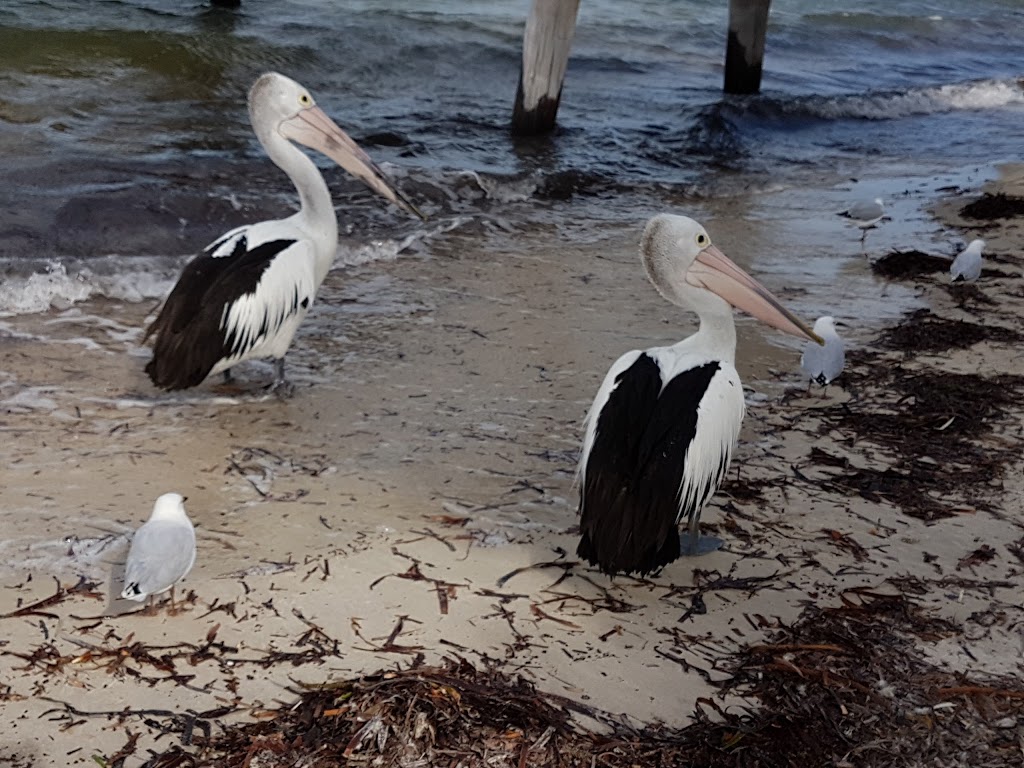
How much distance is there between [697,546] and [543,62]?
617 cm

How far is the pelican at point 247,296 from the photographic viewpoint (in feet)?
12.8

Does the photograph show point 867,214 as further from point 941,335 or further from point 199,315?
point 199,315

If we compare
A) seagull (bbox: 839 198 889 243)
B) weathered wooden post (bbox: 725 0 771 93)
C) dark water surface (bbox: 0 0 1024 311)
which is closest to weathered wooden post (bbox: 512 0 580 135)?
dark water surface (bbox: 0 0 1024 311)

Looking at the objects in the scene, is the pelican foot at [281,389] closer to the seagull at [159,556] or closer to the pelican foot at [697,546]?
the seagull at [159,556]

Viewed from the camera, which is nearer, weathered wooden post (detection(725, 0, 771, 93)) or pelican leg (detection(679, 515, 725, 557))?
pelican leg (detection(679, 515, 725, 557))

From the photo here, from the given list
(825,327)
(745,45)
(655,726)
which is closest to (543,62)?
(745,45)

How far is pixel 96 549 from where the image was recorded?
2904 millimetres

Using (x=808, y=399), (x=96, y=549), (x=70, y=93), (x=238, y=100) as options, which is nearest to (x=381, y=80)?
(x=238, y=100)

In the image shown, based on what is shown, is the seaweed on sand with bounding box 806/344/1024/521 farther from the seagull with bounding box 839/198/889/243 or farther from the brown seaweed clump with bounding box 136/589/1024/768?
the seagull with bounding box 839/198/889/243

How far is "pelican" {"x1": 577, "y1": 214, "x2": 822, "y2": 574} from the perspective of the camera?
2.71 metres

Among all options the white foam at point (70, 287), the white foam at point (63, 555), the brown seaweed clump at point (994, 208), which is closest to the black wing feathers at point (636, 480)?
the white foam at point (63, 555)

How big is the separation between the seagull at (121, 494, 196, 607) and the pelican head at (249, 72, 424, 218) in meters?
2.19

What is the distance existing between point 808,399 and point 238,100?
22.4 feet

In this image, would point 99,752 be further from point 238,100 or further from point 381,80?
point 381,80
